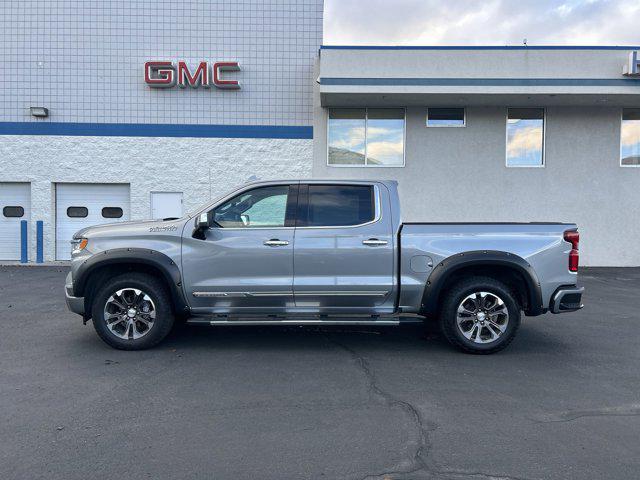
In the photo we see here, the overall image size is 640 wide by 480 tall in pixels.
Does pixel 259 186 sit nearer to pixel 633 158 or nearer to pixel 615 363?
pixel 615 363

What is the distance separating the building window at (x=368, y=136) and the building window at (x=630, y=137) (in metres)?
6.41

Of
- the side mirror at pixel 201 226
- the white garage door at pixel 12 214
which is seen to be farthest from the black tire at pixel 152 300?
the white garage door at pixel 12 214

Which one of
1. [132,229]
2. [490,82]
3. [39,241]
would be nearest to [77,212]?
[39,241]

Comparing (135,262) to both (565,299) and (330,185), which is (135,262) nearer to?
(330,185)

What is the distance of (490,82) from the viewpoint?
13.0 m

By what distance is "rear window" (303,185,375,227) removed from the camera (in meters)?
5.89

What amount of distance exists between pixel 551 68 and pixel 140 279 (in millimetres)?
11787

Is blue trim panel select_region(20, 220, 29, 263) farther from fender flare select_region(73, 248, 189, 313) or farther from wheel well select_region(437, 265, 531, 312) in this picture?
wheel well select_region(437, 265, 531, 312)

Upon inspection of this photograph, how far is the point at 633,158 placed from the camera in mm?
14703

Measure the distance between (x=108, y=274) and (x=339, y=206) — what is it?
111 inches

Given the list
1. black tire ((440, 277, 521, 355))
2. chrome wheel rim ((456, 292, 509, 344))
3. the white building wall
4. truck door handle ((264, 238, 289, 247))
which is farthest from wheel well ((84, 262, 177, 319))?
the white building wall

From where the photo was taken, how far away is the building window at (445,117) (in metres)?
14.6

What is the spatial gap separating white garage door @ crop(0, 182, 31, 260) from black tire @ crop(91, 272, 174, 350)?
11.3m

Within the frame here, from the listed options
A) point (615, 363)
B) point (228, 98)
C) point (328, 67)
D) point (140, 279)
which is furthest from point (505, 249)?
point (228, 98)
